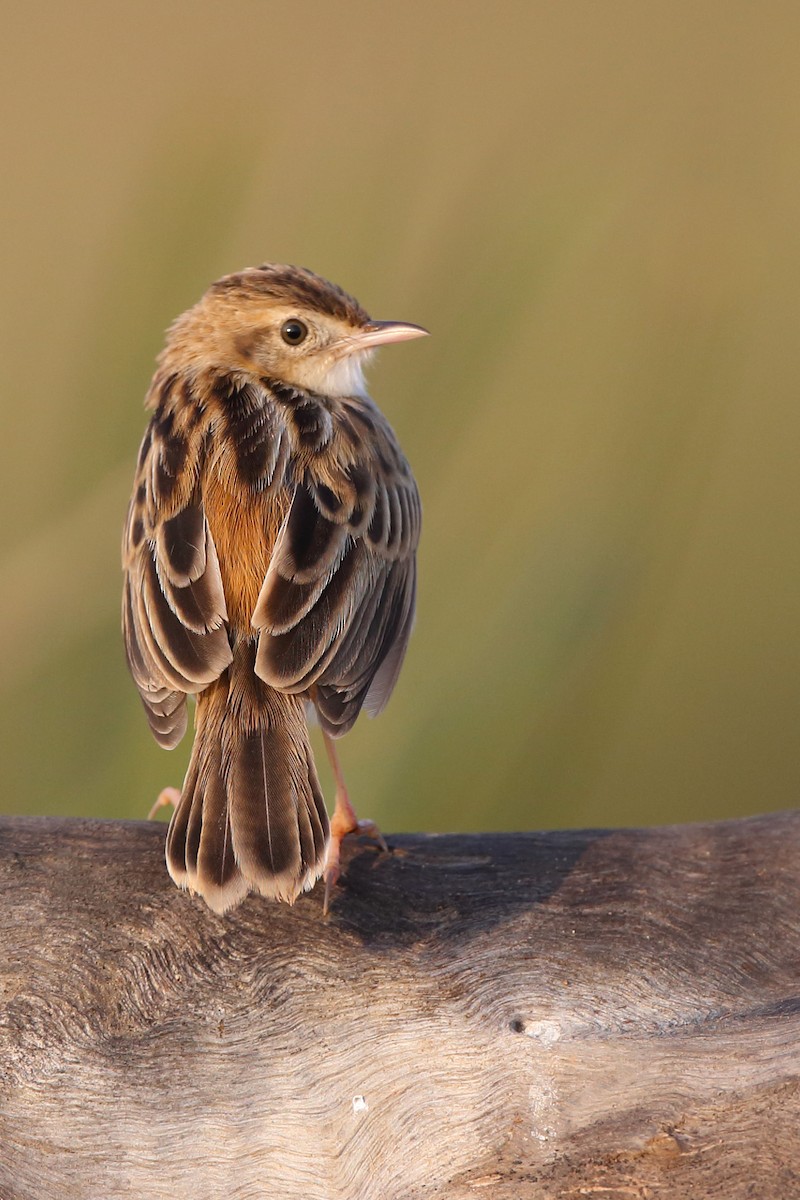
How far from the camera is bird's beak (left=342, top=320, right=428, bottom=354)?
16.1 ft

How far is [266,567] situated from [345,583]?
0.25m

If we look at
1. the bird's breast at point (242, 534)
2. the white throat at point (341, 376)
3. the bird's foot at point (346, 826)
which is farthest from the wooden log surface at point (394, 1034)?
the white throat at point (341, 376)

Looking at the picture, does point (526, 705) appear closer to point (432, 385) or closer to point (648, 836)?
point (648, 836)

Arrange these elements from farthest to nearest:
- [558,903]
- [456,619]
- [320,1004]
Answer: [456,619] → [558,903] → [320,1004]

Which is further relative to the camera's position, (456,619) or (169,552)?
(456,619)

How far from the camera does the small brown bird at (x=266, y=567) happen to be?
358 centimetres

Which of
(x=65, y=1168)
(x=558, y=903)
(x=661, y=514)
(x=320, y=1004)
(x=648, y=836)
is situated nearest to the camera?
(x=65, y=1168)

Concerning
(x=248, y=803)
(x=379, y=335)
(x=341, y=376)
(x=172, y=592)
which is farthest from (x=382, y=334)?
(x=248, y=803)

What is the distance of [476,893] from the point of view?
4.09 m

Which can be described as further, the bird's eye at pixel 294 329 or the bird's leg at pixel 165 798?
the bird's eye at pixel 294 329

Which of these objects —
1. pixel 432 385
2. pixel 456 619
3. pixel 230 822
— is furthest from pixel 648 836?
pixel 432 385

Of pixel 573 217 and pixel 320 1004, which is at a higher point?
pixel 573 217

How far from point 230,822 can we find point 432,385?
2.42m

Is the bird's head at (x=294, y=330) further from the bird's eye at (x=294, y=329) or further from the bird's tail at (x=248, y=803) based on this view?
the bird's tail at (x=248, y=803)
